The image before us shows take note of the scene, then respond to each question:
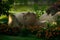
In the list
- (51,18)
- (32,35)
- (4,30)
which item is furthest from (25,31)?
(51,18)

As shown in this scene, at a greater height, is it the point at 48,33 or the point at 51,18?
Result: the point at 51,18

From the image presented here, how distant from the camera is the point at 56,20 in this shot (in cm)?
884

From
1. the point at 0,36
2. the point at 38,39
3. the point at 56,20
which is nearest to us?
the point at 38,39

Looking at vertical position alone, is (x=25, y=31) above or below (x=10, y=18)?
below

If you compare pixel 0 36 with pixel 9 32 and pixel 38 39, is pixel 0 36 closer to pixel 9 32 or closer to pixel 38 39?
pixel 9 32

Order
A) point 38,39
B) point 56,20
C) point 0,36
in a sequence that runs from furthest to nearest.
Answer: point 56,20 < point 0,36 < point 38,39

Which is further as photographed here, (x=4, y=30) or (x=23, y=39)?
(x=4, y=30)

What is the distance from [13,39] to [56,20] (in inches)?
87.7

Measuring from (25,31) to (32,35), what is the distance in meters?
0.37

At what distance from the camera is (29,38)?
7879 mm

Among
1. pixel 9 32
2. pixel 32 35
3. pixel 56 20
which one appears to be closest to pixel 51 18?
pixel 56 20

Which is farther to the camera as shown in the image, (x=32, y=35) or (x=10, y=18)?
(x=10, y=18)

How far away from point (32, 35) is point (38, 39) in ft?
1.73

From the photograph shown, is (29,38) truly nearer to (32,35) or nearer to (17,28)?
(32,35)
